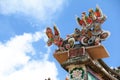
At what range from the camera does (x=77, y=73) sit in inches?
375

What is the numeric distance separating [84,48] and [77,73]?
2.26 feet

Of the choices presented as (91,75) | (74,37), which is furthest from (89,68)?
(74,37)

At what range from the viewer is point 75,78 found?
30.8 feet

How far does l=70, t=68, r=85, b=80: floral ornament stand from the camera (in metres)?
9.40

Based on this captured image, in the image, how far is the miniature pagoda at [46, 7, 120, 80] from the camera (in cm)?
953

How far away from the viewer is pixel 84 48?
963 centimetres

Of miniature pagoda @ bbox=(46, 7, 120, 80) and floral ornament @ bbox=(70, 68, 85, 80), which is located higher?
miniature pagoda @ bbox=(46, 7, 120, 80)

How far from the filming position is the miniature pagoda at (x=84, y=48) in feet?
31.3

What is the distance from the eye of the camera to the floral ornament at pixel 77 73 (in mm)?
9404

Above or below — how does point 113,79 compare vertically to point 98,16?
below

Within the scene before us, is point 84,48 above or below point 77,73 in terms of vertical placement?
above

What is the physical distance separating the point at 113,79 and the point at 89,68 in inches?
46.5

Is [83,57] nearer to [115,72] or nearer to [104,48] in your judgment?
[104,48]

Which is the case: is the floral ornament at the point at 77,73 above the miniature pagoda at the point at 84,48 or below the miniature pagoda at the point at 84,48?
below
